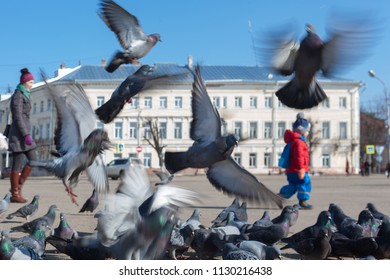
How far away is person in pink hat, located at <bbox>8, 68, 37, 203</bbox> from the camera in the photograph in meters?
7.42

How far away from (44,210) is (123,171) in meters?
5.38

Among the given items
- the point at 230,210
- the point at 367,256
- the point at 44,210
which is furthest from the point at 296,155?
the point at 367,256

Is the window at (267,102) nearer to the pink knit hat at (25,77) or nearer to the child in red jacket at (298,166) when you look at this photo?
the pink knit hat at (25,77)

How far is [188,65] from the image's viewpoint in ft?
9.55

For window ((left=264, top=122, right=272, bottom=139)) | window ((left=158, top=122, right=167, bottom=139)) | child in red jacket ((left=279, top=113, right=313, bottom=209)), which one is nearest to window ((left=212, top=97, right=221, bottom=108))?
window ((left=158, top=122, right=167, bottom=139))

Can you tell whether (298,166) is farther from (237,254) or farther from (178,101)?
(178,101)

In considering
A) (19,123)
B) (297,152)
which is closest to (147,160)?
(19,123)

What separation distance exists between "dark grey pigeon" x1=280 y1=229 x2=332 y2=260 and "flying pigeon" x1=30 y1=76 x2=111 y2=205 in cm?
177

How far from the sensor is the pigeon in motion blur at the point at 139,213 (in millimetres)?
2611

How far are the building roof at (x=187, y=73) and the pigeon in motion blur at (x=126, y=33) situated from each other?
0.33 ft

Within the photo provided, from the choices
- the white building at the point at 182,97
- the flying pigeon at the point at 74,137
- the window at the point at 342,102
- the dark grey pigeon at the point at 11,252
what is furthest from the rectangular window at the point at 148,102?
the window at the point at 342,102

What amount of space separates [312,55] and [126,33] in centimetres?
110

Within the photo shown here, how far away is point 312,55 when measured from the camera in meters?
2.67
